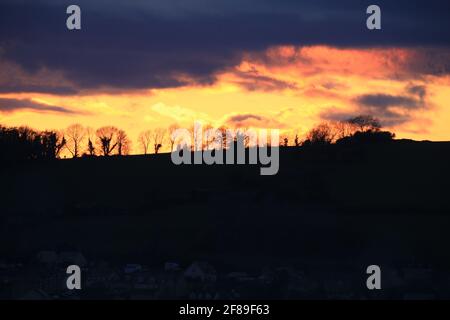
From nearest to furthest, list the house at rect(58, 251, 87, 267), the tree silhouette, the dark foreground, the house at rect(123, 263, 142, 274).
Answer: the dark foreground
the house at rect(123, 263, 142, 274)
the house at rect(58, 251, 87, 267)
the tree silhouette

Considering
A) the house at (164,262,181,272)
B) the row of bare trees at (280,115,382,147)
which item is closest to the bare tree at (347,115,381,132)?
the row of bare trees at (280,115,382,147)

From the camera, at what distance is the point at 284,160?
3600 inches

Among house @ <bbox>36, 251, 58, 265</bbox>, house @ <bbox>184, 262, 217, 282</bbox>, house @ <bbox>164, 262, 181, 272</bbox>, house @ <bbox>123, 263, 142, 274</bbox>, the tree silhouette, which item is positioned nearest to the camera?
house @ <bbox>184, 262, 217, 282</bbox>

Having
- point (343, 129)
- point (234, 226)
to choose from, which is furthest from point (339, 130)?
point (234, 226)

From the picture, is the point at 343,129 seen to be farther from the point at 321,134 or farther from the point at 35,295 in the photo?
the point at 35,295

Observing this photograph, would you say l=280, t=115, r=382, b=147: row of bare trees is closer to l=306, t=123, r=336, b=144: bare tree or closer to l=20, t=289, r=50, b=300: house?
l=306, t=123, r=336, b=144: bare tree

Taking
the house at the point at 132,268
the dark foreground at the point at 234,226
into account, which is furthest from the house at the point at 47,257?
the house at the point at 132,268

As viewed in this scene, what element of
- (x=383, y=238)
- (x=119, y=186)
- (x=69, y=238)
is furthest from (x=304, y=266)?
(x=119, y=186)

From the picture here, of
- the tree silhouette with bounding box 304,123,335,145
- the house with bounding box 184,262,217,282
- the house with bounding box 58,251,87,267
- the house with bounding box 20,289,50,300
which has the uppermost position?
the tree silhouette with bounding box 304,123,335,145

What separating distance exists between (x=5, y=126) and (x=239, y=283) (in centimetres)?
6182

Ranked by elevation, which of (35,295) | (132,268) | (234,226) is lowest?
(35,295)

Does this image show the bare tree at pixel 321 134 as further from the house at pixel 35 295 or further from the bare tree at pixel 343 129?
the house at pixel 35 295

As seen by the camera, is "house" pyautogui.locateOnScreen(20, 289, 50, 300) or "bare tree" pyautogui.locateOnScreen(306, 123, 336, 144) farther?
"bare tree" pyautogui.locateOnScreen(306, 123, 336, 144)

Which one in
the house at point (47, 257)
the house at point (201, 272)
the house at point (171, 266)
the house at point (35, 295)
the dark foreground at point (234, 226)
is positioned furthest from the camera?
the house at point (47, 257)
